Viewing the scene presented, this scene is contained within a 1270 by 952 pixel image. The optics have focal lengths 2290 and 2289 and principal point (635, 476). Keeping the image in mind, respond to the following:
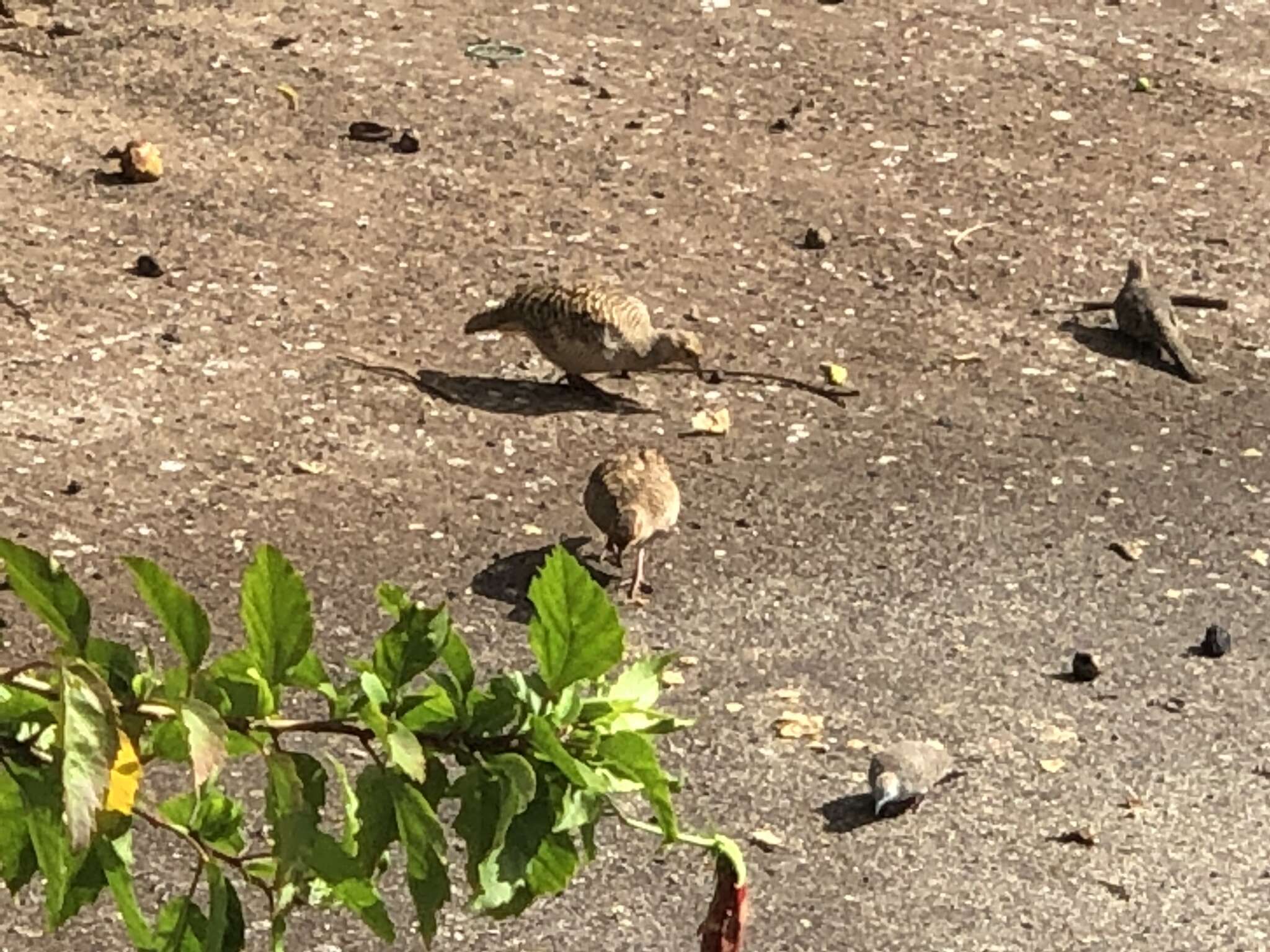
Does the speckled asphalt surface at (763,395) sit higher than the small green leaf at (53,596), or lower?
lower

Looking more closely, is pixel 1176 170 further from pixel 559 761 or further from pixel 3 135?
pixel 559 761

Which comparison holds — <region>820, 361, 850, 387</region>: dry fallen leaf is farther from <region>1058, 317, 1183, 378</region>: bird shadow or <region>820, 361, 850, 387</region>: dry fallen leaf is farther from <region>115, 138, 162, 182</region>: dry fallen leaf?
<region>115, 138, 162, 182</region>: dry fallen leaf

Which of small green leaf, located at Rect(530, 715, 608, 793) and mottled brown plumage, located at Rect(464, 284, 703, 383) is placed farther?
mottled brown plumage, located at Rect(464, 284, 703, 383)

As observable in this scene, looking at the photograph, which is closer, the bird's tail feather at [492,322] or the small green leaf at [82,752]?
the small green leaf at [82,752]

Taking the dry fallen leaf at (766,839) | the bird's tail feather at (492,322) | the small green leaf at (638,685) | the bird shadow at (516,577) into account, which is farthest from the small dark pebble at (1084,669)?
the small green leaf at (638,685)

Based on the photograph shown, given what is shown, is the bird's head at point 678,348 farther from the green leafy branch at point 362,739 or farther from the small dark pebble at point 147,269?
the green leafy branch at point 362,739

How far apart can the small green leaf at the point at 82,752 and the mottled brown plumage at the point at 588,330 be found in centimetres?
470

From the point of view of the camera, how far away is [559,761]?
1.59m

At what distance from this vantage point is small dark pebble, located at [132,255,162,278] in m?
6.62

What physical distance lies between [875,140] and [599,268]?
1439 mm

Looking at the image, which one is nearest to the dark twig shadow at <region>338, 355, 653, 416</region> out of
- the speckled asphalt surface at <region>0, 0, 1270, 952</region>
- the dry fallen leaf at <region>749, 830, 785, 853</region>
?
the speckled asphalt surface at <region>0, 0, 1270, 952</region>

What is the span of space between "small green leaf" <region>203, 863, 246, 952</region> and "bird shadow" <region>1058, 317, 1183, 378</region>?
541cm

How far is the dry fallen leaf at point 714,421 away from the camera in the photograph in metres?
6.17

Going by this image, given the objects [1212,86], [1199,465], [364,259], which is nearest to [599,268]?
[364,259]
